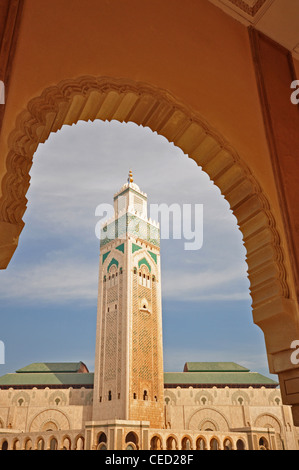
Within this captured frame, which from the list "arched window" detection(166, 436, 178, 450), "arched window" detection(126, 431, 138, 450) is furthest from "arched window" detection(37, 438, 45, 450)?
"arched window" detection(166, 436, 178, 450)

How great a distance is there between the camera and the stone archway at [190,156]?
3.66ft

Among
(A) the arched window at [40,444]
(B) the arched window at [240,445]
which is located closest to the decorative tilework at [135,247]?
(A) the arched window at [40,444]

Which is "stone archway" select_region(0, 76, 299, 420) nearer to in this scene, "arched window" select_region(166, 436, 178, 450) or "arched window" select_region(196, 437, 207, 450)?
"arched window" select_region(166, 436, 178, 450)

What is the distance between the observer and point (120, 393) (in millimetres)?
14344

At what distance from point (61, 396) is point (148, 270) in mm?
6592

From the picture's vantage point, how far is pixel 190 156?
1779mm

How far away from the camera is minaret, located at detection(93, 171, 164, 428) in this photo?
14547 mm

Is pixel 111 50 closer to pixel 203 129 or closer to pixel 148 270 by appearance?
pixel 203 129

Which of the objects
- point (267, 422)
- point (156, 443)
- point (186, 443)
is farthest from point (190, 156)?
point (267, 422)

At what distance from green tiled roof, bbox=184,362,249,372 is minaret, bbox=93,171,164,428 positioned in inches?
156

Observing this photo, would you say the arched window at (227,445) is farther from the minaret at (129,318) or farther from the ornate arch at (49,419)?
the ornate arch at (49,419)

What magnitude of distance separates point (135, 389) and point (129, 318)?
106 inches

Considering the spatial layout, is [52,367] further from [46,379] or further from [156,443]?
[156,443]
